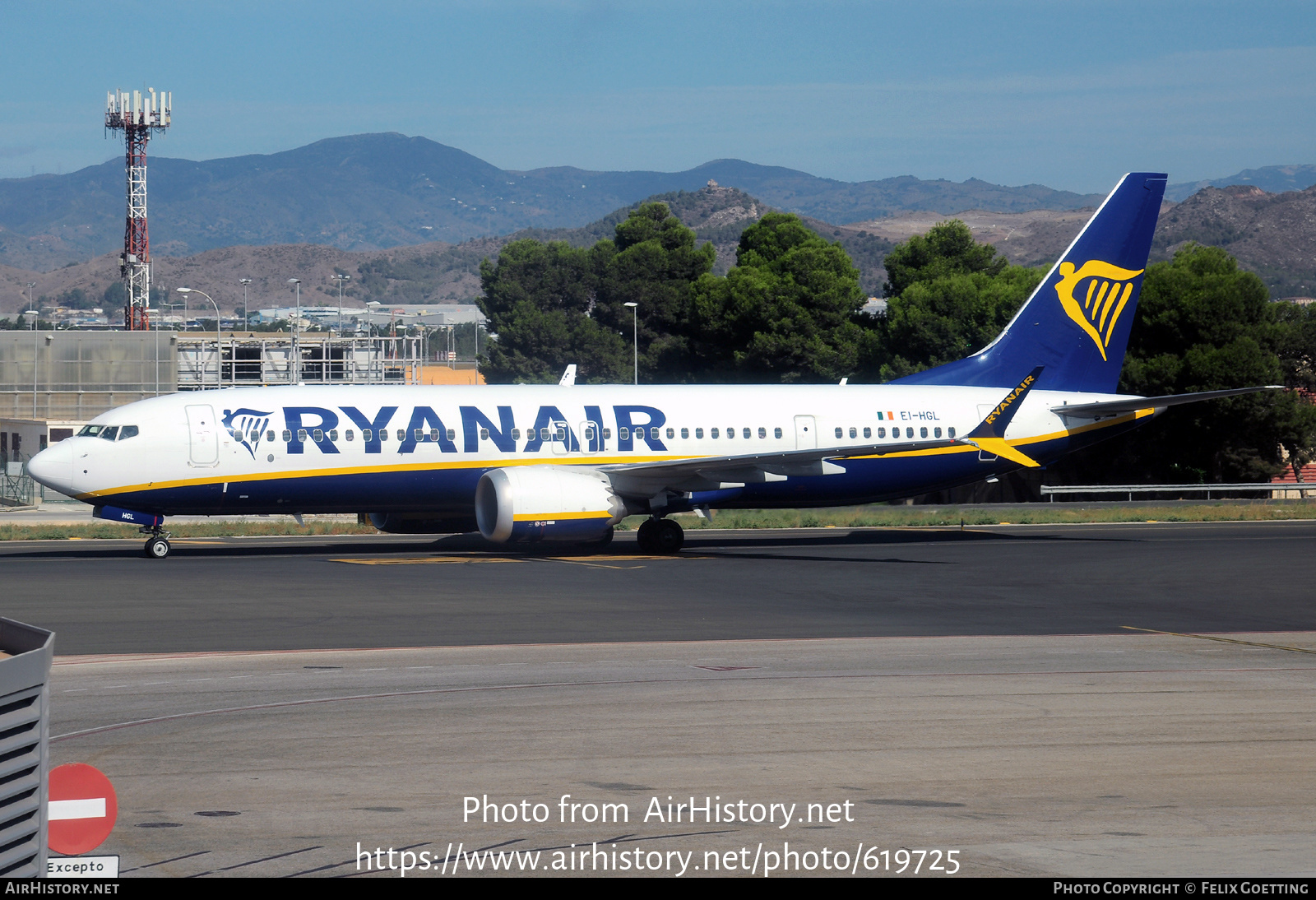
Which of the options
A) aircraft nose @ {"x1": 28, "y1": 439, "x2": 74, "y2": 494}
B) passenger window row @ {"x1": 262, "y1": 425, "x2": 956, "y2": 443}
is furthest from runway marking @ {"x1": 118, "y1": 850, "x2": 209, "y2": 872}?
aircraft nose @ {"x1": 28, "y1": 439, "x2": 74, "y2": 494}

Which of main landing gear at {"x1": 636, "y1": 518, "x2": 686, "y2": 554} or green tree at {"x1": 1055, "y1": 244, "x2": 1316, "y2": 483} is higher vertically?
green tree at {"x1": 1055, "y1": 244, "x2": 1316, "y2": 483}

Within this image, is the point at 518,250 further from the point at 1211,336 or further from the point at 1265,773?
the point at 1265,773

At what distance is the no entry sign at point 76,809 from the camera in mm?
6418

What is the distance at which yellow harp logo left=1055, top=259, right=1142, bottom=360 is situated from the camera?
38781 millimetres

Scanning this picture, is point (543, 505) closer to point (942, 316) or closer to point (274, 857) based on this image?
point (274, 857)

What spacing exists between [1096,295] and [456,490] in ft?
63.6

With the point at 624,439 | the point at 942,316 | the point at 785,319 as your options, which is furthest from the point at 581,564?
the point at 785,319

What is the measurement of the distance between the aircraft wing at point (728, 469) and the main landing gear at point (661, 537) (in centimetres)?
105

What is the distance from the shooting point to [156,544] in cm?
3272

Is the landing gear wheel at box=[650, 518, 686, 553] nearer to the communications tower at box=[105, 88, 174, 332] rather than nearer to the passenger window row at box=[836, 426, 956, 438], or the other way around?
the passenger window row at box=[836, 426, 956, 438]

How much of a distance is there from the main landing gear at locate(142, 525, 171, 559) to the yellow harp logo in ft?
83.0

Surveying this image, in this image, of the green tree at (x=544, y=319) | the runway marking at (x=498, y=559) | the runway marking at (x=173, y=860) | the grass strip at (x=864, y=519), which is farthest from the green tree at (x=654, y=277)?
the runway marking at (x=173, y=860)

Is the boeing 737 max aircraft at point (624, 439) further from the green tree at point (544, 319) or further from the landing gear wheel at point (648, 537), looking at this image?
the green tree at point (544, 319)

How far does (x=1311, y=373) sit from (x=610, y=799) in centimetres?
7912
